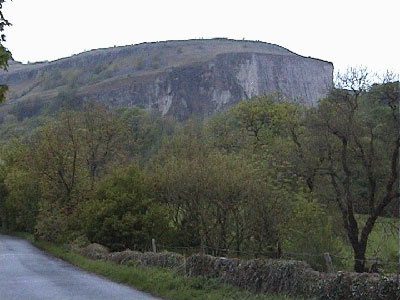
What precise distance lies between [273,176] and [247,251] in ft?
19.0

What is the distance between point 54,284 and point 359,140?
50.7 ft

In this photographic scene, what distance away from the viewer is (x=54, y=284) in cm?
1991

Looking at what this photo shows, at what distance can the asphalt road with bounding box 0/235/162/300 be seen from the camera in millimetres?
16719

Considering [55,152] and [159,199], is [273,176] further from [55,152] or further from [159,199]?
[55,152]

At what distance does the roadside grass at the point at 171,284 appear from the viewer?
47.8 ft

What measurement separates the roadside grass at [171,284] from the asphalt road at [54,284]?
41 cm

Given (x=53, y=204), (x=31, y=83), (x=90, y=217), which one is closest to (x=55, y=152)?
(x=53, y=204)

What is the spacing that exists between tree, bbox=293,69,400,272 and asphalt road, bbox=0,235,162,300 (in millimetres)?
12161

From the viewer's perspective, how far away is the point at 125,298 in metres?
15.9

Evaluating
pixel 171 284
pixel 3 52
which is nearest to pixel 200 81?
pixel 171 284

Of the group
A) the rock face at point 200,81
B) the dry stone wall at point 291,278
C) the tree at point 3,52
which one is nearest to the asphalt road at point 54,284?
the dry stone wall at point 291,278

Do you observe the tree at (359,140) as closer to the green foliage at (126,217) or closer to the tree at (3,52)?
the green foliage at (126,217)

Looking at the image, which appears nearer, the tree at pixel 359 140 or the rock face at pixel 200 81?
the tree at pixel 359 140

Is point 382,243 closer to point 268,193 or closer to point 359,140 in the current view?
point 359,140
